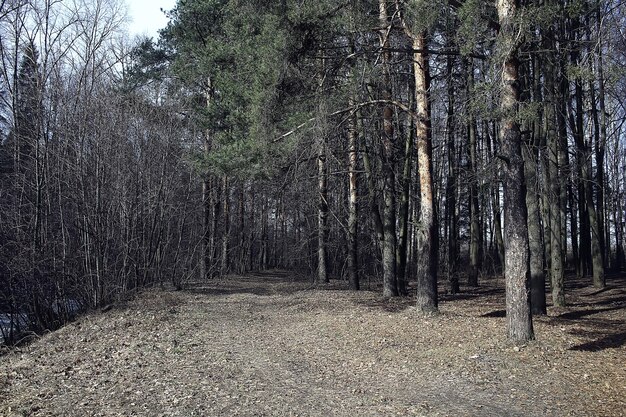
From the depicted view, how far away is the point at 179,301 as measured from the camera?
647 inches

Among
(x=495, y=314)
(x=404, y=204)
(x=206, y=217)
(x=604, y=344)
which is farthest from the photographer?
(x=206, y=217)

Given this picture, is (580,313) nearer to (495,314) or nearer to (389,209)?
(495,314)

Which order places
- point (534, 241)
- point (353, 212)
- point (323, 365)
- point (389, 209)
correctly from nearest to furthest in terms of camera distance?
point (323, 365) → point (534, 241) → point (389, 209) → point (353, 212)

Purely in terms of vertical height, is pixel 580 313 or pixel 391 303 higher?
pixel 391 303

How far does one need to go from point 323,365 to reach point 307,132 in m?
5.80

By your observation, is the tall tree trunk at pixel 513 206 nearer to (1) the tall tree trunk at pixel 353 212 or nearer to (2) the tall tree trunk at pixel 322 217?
(1) the tall tree trunk at pixel 353 212

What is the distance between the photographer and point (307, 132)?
1227cm

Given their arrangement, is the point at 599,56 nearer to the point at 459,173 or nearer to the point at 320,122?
the point at 320,122

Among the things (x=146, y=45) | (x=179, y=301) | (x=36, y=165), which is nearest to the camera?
(x=36, y=165)

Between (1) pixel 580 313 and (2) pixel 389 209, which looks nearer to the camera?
→ (1) pixel 580 313

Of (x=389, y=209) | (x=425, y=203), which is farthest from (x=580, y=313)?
(x=389, y=209)

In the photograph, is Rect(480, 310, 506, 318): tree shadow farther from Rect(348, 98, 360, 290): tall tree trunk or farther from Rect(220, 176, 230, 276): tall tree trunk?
Rect(220, 176, 230, 276): tall tree trunk

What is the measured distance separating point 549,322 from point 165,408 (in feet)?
26.9

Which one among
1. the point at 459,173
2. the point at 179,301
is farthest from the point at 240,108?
the point at 459,173
